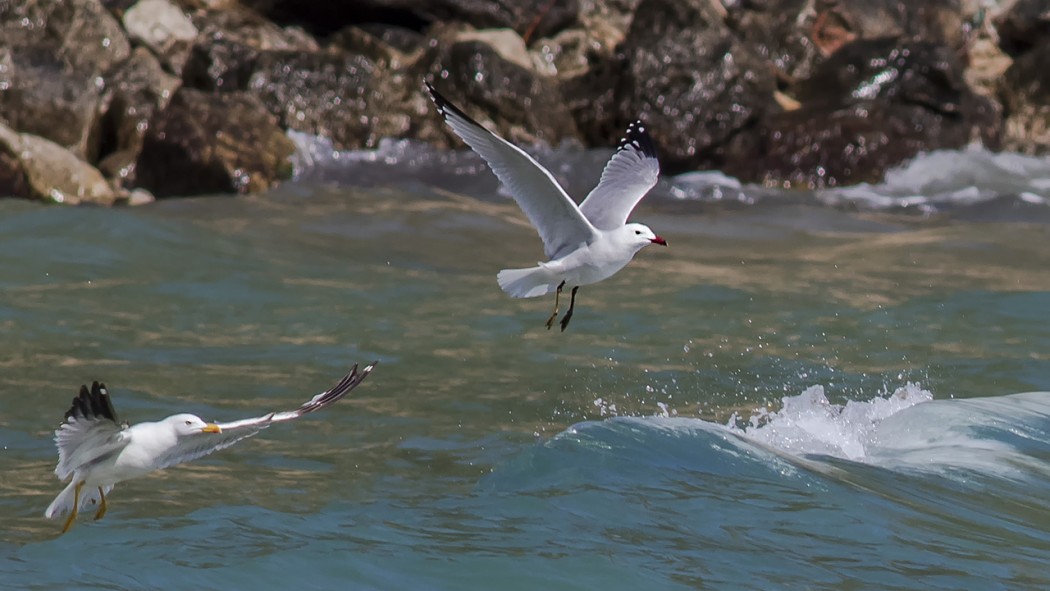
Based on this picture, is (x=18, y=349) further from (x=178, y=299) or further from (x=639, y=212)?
(x=639, y=212)

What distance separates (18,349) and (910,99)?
12442 millimetres

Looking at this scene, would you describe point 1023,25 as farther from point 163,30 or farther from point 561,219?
point 561,219

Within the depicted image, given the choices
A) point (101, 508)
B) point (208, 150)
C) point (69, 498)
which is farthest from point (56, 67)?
point (69, 498)

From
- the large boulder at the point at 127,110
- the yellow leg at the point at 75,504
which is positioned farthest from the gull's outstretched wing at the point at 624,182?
the large boulder at the point at 127,110

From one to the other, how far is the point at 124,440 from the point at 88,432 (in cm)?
16

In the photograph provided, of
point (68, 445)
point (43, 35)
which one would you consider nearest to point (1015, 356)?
point (68, 445)

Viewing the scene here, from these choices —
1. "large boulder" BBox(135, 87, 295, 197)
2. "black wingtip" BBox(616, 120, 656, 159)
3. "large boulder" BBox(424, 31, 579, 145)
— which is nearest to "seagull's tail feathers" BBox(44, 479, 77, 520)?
"black wingtip" BBox(616, 120, 656, 159)

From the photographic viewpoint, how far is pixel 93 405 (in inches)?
194

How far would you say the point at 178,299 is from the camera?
10555 millimetres

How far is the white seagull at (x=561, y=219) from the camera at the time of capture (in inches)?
272

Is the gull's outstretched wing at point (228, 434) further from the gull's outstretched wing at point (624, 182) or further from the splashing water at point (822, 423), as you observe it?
the splashing water at point (822, 423)

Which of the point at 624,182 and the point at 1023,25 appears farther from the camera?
the point at 1023,25

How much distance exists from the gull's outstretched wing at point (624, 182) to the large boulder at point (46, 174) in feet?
24.2

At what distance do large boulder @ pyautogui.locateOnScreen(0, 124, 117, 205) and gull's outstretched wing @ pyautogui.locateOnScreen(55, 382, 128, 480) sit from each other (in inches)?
344
